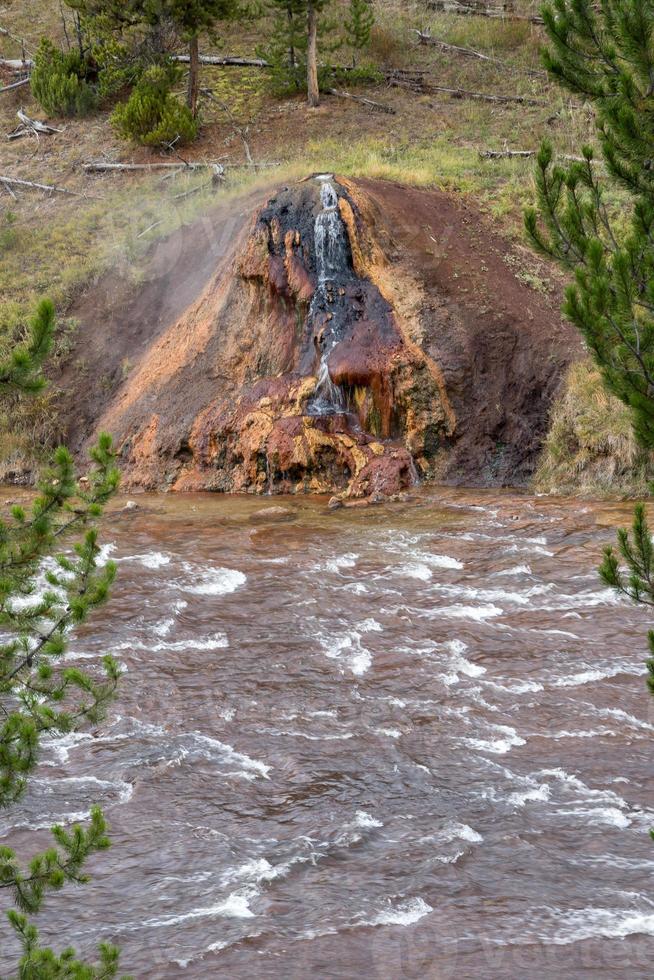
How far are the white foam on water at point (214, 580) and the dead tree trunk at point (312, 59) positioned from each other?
19494mm

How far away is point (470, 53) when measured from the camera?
31781mm

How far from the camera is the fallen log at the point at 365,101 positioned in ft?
92.5

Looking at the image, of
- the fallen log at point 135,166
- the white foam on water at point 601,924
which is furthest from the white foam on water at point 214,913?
the fallen log at point 135,166

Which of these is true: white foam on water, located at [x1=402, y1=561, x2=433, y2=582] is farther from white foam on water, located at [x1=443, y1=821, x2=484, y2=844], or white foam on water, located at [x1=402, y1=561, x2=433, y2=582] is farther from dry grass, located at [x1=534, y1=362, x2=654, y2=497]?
white foam on water, located at [x1=443, y1=821, x2=484, y2=844]

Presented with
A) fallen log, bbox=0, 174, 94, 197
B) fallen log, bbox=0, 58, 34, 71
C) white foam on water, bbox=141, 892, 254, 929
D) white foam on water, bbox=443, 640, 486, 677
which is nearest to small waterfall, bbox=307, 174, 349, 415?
white foam on water, bbox=443, 640, 486, 677

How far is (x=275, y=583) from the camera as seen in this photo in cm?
1127

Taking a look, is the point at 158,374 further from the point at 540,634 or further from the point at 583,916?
the point at 583,916

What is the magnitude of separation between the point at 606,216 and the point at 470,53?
28685 millimetres

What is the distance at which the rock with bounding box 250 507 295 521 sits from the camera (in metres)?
14.0

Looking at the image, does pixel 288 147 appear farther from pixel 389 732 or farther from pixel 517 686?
pixel 389 732

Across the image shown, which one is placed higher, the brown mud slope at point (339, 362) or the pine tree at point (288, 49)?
the pine tree at point (288, 49)

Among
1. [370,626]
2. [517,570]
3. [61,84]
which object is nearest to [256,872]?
[370,626]

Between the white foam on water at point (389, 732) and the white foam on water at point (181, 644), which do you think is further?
the white foam on water at point (181, 644)

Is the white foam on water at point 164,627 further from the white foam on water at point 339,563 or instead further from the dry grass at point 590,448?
the dry grass at point 590,448
